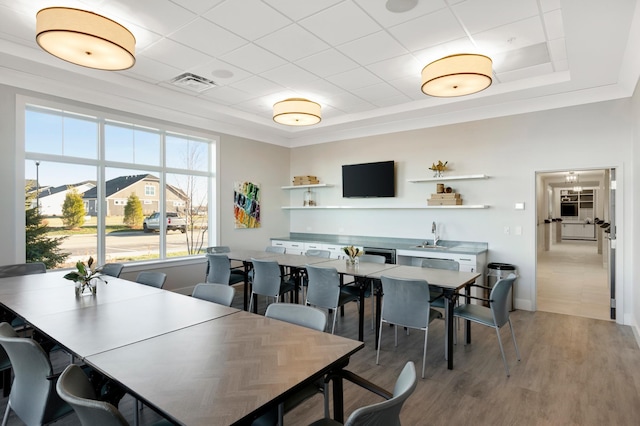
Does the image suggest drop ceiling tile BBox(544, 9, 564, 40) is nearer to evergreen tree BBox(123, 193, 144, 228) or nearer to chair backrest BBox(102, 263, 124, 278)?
chair backrest BBox(102, 263, 124, 278)

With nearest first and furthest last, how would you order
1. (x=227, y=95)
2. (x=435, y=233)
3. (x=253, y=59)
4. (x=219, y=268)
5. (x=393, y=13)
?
(x=393, y=13) < (x=253, y=59) < (x=219, y=268) < (x=227, y=95) < (x=435, y=233)

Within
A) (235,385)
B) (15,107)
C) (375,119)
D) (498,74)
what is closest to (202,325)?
(235,385)

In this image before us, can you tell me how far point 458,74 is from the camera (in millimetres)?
3273

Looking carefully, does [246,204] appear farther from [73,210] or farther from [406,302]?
[406,302]

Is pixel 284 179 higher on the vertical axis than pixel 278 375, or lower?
higher

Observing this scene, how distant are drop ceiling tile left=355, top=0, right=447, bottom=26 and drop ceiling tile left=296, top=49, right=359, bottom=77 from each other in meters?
0.75

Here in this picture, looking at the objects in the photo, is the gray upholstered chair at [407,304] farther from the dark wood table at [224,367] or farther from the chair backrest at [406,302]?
the dark wood table at [224,367]

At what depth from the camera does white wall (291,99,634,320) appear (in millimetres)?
4457

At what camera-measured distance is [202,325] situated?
7.03 ft

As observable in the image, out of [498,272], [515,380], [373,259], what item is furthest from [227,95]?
[515,380]

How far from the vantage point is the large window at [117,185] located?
14.7ft

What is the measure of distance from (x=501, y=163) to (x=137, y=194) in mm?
5573

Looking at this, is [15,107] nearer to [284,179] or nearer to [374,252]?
[284,179]

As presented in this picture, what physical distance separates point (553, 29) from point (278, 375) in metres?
3.79
